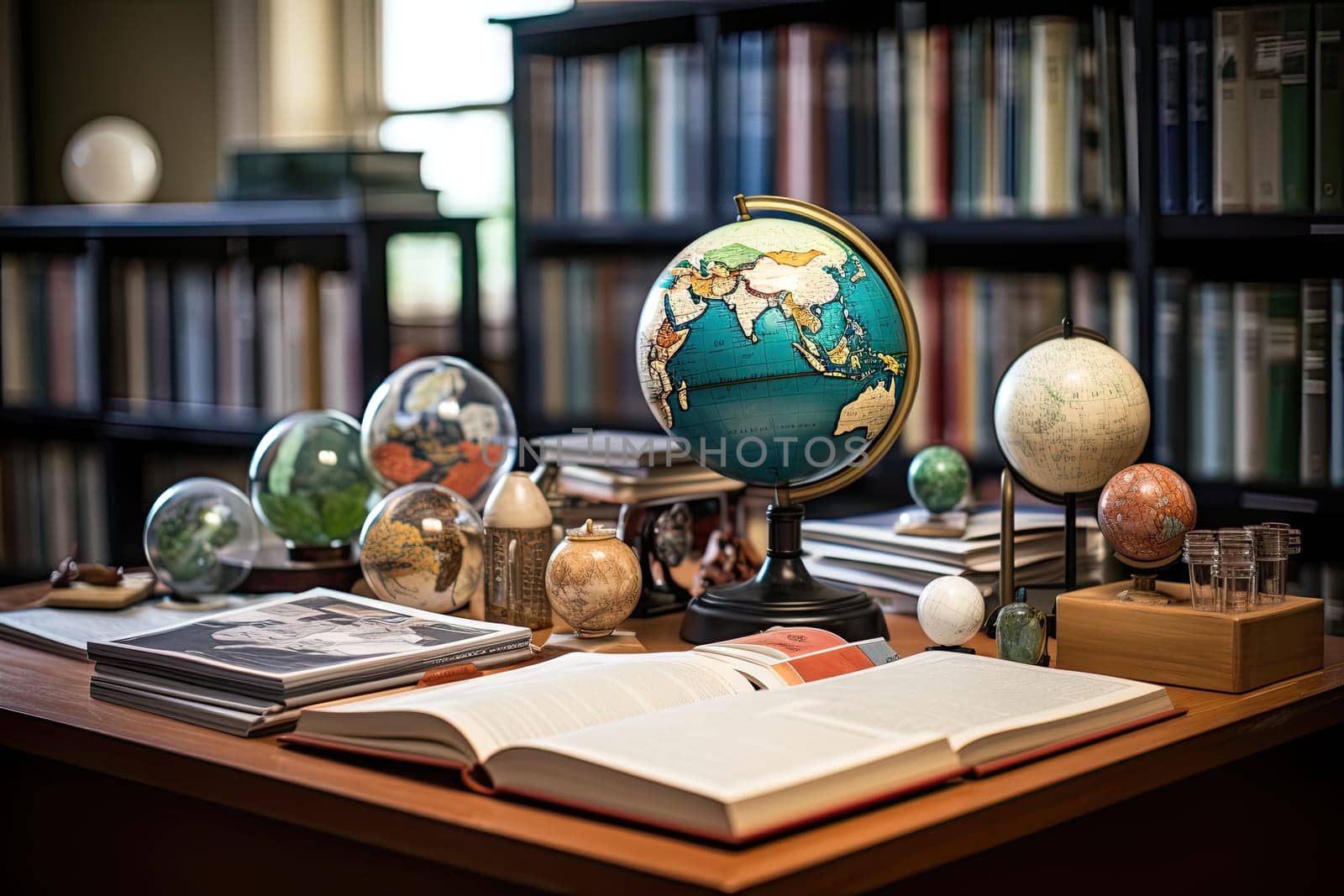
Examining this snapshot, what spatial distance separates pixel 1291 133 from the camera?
7.18 ft

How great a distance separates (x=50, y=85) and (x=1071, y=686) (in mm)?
3528

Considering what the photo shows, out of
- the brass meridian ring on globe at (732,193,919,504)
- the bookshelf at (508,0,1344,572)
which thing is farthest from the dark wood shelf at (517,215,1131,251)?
the brass meridian ring on globe at (732,193,919,504)

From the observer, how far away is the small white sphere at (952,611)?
1.35 meters

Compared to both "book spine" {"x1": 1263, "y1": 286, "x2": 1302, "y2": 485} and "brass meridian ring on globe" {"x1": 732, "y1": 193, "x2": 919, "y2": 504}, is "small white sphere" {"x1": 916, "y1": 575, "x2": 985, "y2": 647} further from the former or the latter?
"book spine" {"x1": 1263, "y1": 286, "x2": 1302, "y2": 485}

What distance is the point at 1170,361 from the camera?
231 centimetres

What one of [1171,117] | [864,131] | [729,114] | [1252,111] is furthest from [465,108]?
[1252,111]

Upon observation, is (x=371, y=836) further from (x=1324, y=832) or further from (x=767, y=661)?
(x=1324, y=832)

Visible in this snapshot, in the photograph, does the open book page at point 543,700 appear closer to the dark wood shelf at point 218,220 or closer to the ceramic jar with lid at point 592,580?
the ceramic jar with lid at point 592,580

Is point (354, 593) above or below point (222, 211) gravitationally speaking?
below

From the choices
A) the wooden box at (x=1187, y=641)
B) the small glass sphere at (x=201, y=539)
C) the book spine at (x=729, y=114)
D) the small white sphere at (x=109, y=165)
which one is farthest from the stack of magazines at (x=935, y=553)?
the small white sphere at (x=109, y=165)

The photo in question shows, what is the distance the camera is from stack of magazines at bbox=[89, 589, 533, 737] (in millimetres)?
1182

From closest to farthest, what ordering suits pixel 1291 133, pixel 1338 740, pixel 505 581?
pixel 1338 740, pixel 505 581, pixel 1291 133

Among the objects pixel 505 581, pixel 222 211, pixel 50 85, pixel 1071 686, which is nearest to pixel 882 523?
pixel 505 581

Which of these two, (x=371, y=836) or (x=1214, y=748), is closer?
(x=371, y=836)
